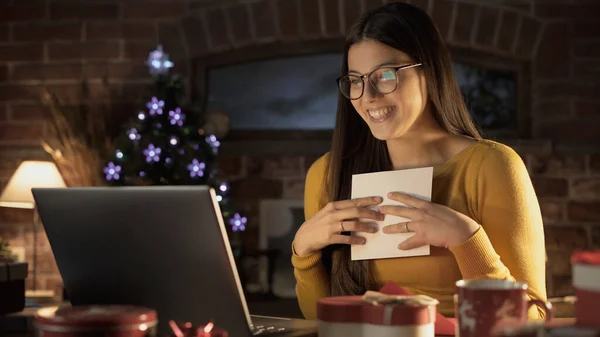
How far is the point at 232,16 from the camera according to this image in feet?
13.9

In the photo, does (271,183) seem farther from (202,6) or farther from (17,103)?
(17,103)

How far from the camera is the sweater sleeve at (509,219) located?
164 cm

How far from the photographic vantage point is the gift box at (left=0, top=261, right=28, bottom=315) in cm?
143

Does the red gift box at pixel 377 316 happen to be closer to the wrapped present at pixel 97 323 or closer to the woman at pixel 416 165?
the wrapped present at pixel 97 323

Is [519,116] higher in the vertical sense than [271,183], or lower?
higher

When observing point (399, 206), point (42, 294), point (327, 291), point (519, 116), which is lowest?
point (42, 294)

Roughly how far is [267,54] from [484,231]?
2821mm

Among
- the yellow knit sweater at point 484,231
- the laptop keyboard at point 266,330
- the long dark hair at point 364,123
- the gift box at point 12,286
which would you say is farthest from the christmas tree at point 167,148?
the laptop keyboard at point 266,330

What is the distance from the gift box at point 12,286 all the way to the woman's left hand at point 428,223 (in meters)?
0.64

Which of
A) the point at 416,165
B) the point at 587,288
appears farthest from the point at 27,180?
the point at 587,288

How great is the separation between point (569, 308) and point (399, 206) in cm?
207

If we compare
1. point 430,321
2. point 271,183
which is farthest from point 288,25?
point 430,321

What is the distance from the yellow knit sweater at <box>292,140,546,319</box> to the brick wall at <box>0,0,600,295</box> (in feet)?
7.39

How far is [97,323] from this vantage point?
0.95 meters
